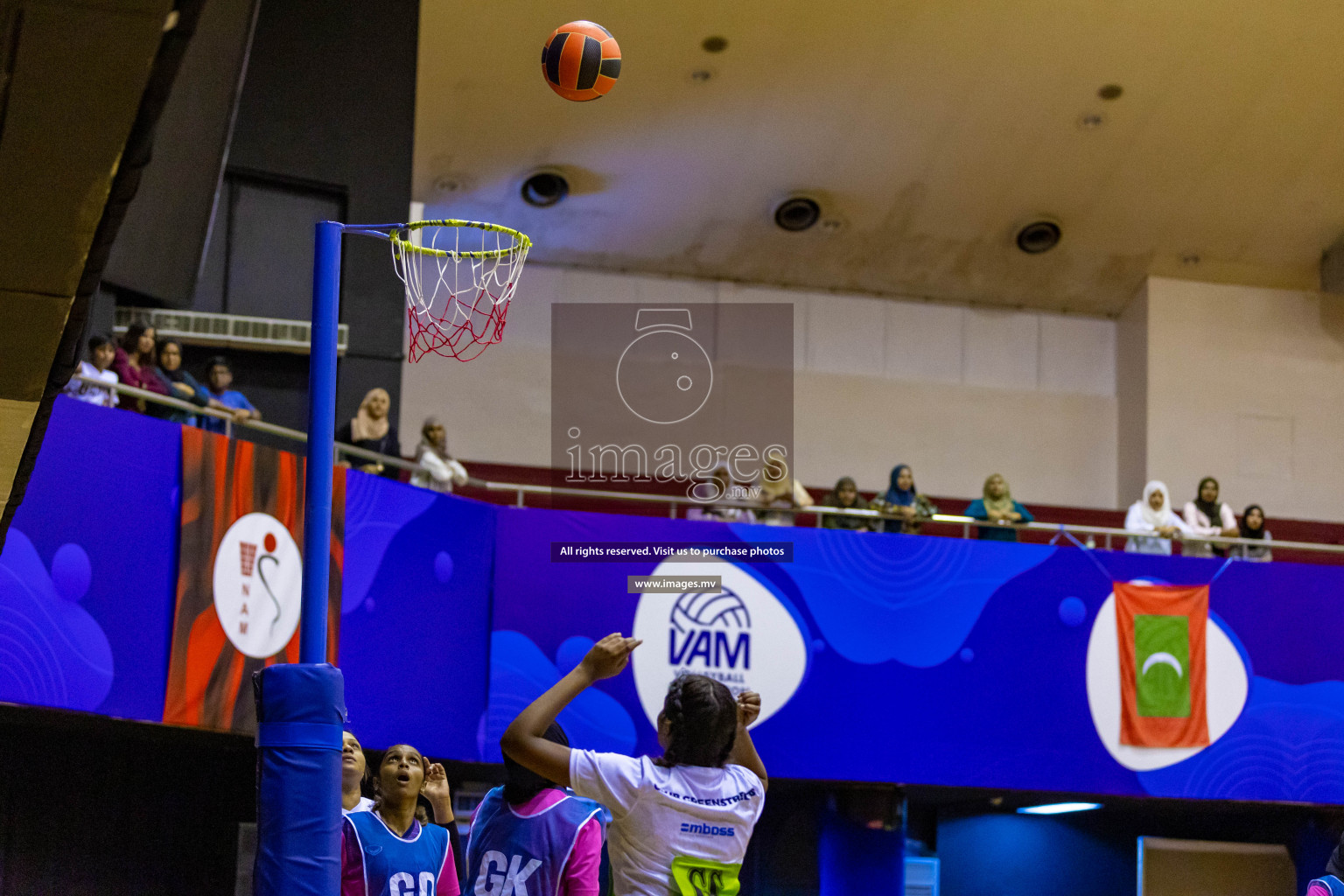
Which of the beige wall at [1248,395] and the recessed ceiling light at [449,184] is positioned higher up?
the recessed ceiling light at [449,184]

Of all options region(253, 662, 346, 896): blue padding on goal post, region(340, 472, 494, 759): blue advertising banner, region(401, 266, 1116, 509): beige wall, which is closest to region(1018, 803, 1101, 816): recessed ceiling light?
region(401, 266, 1116, 509): beige wall

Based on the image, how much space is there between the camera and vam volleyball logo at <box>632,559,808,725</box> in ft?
43.3

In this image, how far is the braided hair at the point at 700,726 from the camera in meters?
4.13

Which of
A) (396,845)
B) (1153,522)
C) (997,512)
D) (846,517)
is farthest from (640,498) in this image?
(396,845)

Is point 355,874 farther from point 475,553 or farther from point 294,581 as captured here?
point 475,553

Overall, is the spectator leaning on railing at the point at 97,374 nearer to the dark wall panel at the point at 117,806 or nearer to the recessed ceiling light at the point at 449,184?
the dark wall panel at the point at 117,806

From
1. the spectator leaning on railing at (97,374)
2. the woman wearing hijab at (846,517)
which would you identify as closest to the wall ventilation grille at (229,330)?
the spectator leaning on railing at (97,374)

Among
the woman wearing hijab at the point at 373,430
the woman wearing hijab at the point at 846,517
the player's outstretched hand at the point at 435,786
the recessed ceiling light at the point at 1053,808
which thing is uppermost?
the woman wearing hijab at the point at 373,430

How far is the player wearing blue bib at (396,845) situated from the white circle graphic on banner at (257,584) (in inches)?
209

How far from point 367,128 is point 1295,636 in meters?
10.6

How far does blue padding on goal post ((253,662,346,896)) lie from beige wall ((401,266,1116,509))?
1398 cm

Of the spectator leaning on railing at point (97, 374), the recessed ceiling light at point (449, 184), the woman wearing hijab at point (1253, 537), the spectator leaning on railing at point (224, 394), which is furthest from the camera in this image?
the recessed ceiling light at point (449, 184)

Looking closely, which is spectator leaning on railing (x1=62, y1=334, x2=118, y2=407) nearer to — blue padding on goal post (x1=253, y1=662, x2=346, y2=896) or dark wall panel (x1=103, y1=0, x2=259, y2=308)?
dark wall panel (x1=103, y1=0, x2=259, y2=308)

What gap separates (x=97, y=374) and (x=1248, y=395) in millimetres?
15000
